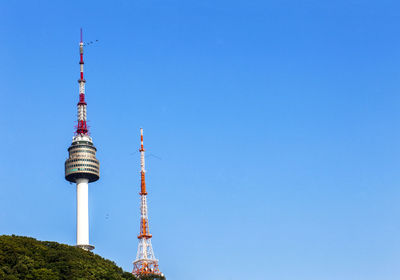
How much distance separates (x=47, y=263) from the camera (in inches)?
4419

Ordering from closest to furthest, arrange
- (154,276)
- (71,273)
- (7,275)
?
(7,275) < (71,273) < (154,276)

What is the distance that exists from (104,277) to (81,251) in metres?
12.6

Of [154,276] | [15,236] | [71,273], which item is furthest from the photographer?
[154,276]

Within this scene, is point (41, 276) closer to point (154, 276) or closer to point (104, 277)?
point (104, 277)

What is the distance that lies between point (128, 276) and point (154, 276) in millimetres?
38392

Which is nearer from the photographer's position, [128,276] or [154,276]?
[128,276]

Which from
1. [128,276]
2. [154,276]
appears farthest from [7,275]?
[154,276]

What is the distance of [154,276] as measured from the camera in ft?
526

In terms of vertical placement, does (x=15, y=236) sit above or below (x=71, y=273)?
above

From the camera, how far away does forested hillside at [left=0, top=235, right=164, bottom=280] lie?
106188 mm

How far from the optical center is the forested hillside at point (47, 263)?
4181 inches

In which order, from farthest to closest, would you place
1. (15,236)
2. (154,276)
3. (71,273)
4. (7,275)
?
(154,276) < (15,236) < (71,273) < (7,275)

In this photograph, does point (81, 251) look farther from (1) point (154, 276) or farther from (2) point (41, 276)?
(1) point (154, 276)

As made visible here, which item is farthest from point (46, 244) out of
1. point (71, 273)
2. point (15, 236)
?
point (71, 273)
